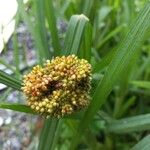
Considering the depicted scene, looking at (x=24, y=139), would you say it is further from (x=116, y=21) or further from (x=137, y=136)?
(x=116, y=21)

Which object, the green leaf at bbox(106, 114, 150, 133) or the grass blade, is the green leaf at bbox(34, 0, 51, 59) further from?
the green leaf at bbox(106, 114, 150, 133)

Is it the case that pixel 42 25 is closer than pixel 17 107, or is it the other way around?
pixel 17 107

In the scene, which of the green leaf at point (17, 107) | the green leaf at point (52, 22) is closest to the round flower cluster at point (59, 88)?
the green leaf at point (17, 107)

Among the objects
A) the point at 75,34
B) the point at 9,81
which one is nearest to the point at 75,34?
the point at 75,34

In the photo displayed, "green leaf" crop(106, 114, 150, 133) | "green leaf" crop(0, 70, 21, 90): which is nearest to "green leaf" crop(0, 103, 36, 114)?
"green leaf" crop(0, 70, 21, 90)

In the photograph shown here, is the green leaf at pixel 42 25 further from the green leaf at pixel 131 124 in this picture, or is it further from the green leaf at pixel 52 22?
the green leaf at pixel 131 124

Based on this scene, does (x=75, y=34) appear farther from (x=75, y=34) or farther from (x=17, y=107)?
(x=17, y=107)
